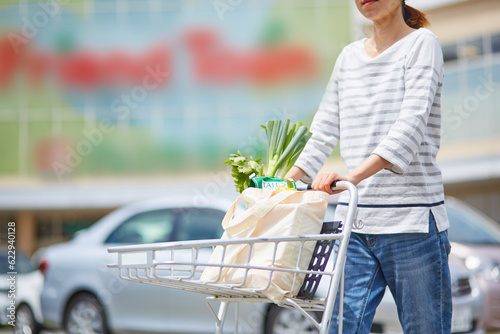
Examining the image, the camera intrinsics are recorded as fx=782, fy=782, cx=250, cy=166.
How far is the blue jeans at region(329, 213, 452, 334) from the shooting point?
8.77 ft

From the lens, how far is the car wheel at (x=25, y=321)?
9.84 metres

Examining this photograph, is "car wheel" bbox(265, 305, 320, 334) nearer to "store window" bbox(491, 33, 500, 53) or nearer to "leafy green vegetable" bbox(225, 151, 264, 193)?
"leafy green vegetable" bbox(225, 151, 264, 193)

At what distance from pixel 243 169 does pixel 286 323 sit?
4.19 m

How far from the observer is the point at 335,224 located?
2.58 metres

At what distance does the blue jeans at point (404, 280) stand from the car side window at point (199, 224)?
187 inches

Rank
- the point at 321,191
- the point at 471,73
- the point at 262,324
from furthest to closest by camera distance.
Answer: the point at 471,73 → the point at 262,324 → the point at 321,191

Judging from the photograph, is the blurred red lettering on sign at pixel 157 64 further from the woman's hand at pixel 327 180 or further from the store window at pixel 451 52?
the woman's hand at pixel 327 180

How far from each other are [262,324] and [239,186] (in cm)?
423

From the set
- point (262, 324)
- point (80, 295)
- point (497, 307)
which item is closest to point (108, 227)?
point (80, 295)

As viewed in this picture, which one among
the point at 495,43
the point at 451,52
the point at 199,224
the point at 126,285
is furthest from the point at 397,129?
the point at 451,52

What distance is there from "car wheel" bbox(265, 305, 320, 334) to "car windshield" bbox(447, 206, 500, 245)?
2173 mm

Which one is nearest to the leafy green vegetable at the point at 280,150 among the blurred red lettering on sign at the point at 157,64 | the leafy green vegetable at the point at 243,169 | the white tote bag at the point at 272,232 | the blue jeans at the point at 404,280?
the leafy green vegetable at the point at 243,169

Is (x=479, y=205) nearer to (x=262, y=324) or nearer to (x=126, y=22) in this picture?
(x=126, y=22)

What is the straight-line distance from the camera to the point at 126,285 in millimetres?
7859
